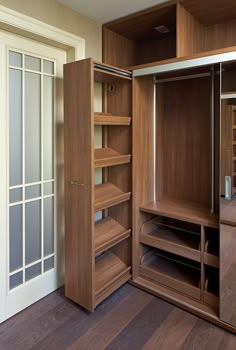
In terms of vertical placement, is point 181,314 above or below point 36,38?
below

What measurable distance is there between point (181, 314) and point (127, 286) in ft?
1.88

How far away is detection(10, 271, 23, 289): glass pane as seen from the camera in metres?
2.18

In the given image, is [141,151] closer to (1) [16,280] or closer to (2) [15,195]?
(2) [15,195]

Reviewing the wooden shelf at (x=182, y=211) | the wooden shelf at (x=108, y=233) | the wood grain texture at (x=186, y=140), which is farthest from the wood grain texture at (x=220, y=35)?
the wooden shelf at (x=108, y=233)

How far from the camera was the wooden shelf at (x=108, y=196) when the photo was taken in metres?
A: 2.26

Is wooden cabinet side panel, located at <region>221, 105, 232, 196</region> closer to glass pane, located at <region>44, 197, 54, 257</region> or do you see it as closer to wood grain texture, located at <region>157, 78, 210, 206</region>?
wood grain texture, located at <region>157, 78, 210, 206</region>

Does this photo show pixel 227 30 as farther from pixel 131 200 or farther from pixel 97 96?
pixel 131 200

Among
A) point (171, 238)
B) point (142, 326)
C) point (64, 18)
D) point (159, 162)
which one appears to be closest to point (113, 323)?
point (142, 326)

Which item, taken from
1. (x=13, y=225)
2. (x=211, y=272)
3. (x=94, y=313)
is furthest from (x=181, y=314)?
(x=13, y=225)

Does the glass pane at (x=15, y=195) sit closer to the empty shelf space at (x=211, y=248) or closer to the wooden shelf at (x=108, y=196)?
the wooden shelf at (x=108, y=196)

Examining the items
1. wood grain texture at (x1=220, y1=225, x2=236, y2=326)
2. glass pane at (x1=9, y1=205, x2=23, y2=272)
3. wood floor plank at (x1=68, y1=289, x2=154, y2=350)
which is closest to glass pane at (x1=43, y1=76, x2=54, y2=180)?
glass pane at (x1=9, y1=205, x2=23, y2=272)

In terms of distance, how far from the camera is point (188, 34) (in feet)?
7.46

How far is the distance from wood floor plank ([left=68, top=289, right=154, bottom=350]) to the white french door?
624 millimetres

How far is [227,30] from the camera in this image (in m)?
2.39
